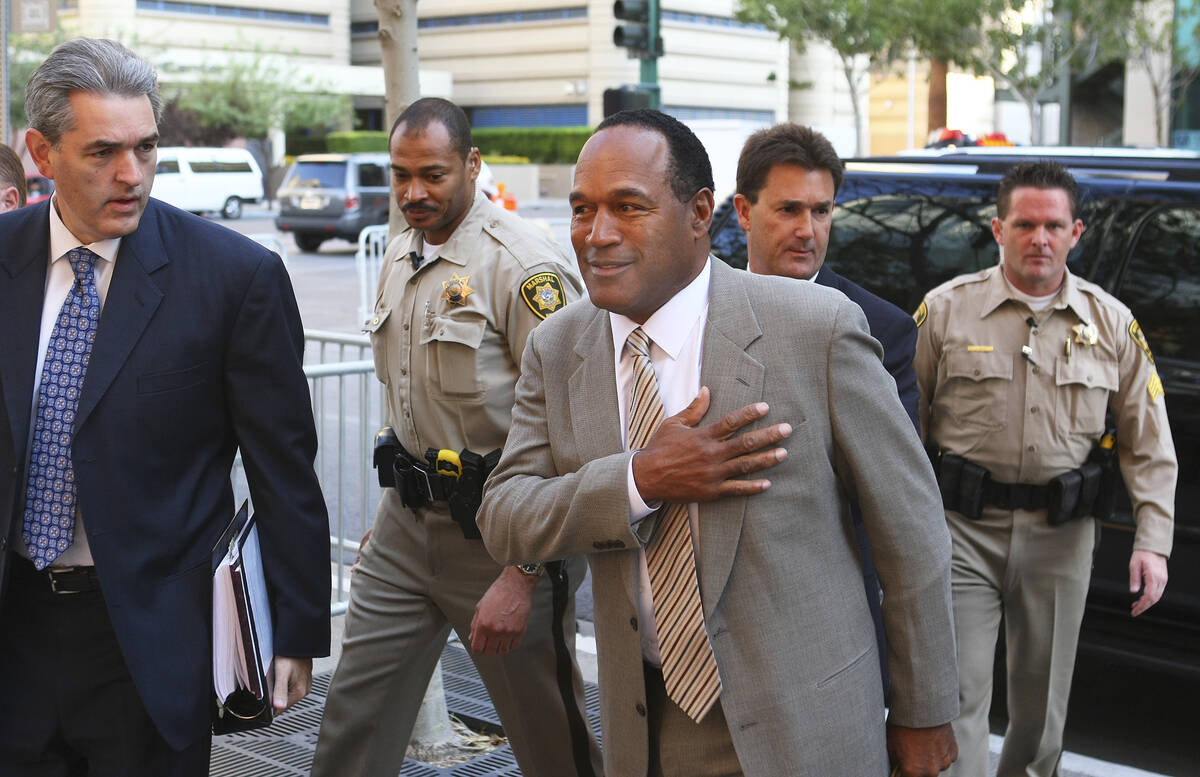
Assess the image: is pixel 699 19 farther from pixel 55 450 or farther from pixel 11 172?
pixel 55 450

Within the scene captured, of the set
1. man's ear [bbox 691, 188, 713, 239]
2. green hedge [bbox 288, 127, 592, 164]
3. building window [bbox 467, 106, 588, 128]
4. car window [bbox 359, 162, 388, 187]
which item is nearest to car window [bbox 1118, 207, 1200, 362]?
man's ear [bbox 691, 188, 713, 239]

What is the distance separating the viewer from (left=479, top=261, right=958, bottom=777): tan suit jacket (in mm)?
2562

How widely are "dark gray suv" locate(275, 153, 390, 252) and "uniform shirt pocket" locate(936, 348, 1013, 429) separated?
1016 inches

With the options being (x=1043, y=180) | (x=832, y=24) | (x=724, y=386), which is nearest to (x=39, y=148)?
(x=724, y=386)

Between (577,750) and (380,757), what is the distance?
1.83 ft

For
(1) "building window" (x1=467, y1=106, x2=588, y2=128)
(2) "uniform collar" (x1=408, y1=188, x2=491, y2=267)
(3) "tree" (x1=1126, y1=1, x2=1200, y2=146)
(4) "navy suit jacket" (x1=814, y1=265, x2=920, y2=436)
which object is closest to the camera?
(4) "navy suit jacket" (x1=814, y1=265, x2=920, y2=436)

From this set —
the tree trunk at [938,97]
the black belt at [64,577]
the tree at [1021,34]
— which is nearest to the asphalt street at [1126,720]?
the black belt at [64,577]

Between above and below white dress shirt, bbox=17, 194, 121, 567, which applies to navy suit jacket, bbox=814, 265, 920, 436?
below

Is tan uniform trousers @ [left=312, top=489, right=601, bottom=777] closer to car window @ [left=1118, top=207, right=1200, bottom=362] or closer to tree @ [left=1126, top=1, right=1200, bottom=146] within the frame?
car window @ [left=1118, top=207, right=1200, bottom=362]

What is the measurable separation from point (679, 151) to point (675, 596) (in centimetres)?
83

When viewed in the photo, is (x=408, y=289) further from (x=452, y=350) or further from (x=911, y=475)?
(x=911, y=475)

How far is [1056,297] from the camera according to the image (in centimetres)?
461

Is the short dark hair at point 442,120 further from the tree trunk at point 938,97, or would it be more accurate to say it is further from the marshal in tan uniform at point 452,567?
the tree trunk at point 938,97

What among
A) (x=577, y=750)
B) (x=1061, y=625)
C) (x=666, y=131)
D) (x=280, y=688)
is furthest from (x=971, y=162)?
(x=280, y=688)
